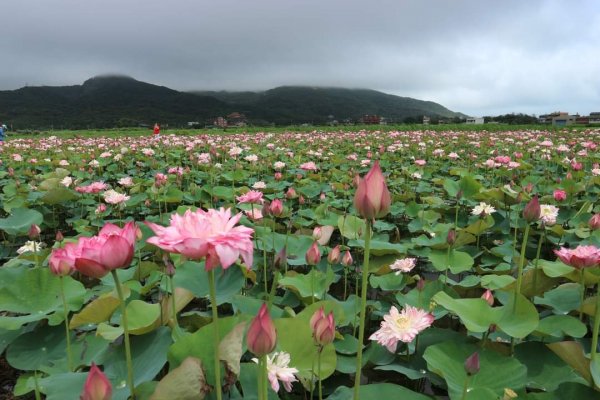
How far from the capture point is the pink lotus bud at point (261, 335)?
64 cm

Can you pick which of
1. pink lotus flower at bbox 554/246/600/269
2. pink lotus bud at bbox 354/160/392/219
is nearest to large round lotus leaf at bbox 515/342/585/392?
pink lotus flower at bbox 554/246/600/269

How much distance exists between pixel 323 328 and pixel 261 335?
190mm

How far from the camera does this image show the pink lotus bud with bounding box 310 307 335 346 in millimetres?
791

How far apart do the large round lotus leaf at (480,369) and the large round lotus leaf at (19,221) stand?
2.38 metres

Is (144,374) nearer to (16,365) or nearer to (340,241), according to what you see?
(16,365)

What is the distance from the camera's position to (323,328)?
31.2 inches

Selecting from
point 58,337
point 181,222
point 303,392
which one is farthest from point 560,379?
point 58,337

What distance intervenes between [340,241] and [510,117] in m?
28.9

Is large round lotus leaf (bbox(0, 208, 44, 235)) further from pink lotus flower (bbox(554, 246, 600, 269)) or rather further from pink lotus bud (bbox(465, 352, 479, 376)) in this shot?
pink lotus flower (bbox(554, 246, 600, 269))

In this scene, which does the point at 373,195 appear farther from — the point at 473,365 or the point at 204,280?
the point at 204,280

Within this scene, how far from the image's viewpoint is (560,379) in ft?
3.58

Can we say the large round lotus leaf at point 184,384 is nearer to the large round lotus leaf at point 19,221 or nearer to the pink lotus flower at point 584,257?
the pink lotus flower at point 584,257

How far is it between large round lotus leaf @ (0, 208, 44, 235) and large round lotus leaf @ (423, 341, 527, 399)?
2376 millimetres

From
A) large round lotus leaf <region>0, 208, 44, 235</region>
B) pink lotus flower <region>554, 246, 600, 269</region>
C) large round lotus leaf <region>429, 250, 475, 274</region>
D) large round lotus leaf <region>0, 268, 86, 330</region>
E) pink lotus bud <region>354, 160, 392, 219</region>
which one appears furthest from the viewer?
large round lotus leaf <region>0, 208, 44, 235</region>
